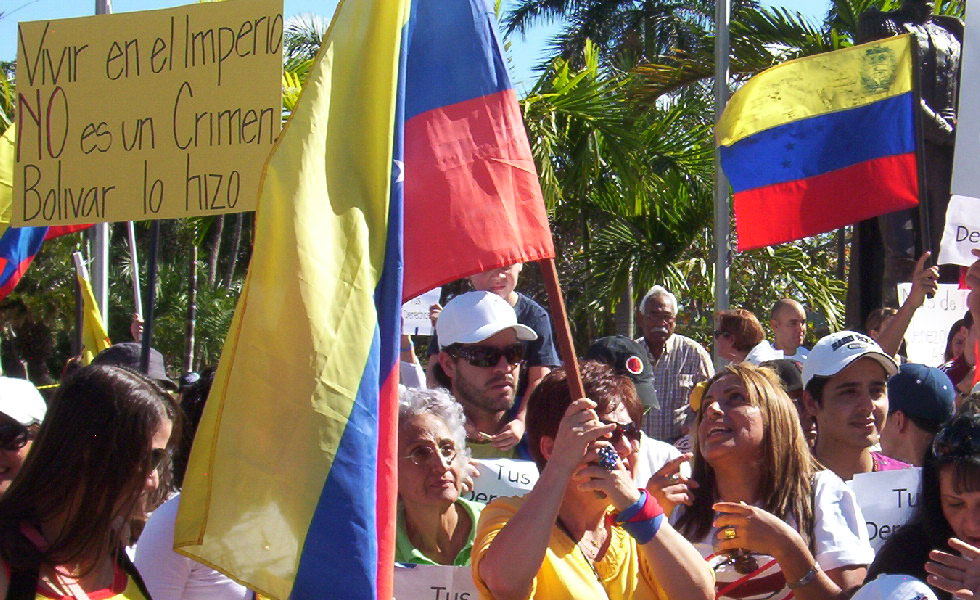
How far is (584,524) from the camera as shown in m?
3.15

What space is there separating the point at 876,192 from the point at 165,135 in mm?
3677

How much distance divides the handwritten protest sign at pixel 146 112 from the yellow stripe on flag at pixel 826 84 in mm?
3262

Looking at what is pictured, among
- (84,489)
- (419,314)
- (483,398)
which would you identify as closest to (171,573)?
(84,489)

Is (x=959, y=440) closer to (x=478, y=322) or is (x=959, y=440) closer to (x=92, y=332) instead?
(x=478, y=322)

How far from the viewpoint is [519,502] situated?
3.04m

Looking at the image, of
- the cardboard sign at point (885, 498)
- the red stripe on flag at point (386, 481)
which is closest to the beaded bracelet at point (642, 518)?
the red stripe on flag at point (386, 481)

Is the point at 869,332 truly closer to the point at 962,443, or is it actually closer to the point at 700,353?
the point at 700,353

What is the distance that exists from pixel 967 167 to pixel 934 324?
1449mm

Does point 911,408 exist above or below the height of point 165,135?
below

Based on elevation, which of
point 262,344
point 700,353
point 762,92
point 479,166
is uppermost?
point 762,92

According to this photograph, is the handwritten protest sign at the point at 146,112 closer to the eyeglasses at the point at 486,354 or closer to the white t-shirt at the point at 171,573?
the eyeglasses at the point at 486,354

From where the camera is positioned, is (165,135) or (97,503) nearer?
(97,503)

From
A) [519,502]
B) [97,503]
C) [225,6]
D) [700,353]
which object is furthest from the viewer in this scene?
[700,353]

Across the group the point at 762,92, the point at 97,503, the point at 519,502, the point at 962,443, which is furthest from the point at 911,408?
the point at 762,92
